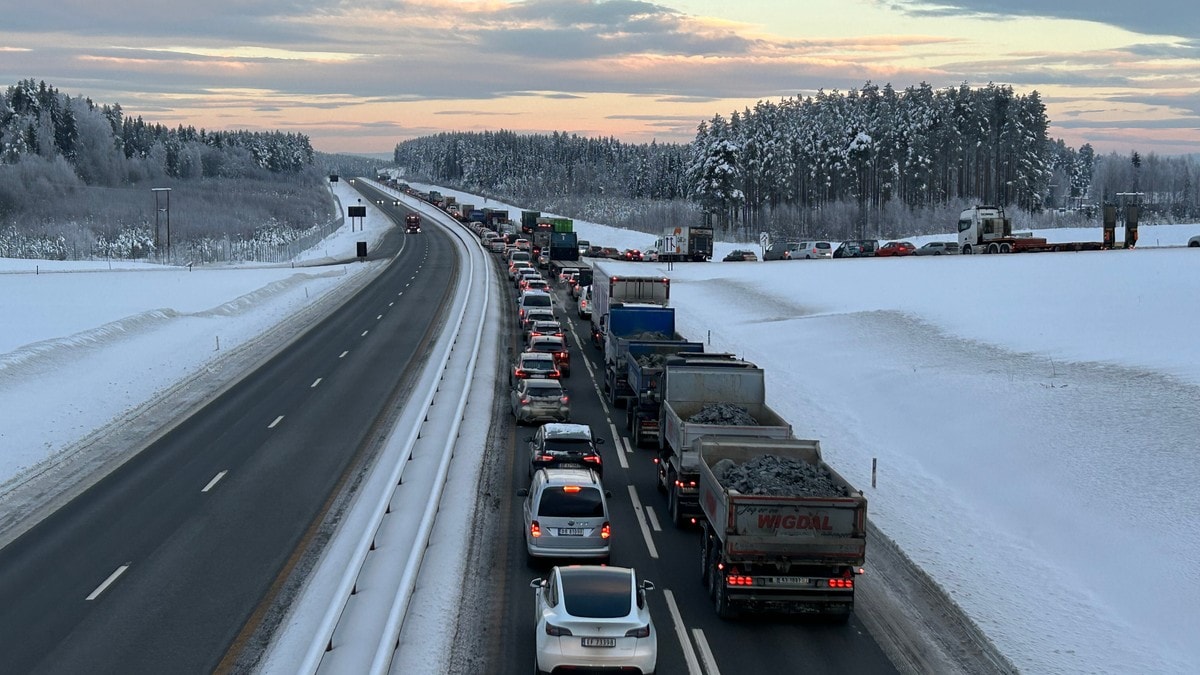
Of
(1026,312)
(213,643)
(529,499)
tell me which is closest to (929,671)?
(529,499)

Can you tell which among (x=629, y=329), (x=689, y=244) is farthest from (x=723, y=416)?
(x=689, y=244)

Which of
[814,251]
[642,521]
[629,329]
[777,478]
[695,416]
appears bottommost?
[642,521]

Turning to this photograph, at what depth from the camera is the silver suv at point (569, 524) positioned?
17641mm

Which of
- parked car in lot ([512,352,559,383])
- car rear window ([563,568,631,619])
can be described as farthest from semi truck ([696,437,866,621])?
parked car in lot ([512,352,559,383])

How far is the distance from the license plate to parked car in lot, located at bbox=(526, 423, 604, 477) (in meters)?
9.50

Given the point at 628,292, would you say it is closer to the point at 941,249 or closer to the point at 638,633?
the point at 638,633

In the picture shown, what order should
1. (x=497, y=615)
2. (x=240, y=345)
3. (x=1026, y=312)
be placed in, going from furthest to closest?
(x=240, y=345) < (x=1026, y=312) < (x=497, y=615)

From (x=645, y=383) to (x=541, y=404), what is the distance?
12.2 feet

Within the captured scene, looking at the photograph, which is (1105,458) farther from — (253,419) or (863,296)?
(863,296)

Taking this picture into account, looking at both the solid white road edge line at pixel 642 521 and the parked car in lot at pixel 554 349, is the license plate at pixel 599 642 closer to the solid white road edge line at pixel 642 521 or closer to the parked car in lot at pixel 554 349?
the solid white road edge line at pixel 642 521

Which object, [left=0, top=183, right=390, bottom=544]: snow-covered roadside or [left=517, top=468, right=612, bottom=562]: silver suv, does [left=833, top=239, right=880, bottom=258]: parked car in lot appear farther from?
[left=517, top=468, right=612, bottom=562]: silver suv

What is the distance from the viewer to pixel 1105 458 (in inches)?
912

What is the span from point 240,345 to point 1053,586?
36.4 metres

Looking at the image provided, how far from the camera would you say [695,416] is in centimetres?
2283
